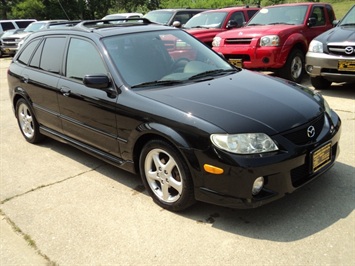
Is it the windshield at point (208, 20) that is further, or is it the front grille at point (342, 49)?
the windshield at point (208, 20)

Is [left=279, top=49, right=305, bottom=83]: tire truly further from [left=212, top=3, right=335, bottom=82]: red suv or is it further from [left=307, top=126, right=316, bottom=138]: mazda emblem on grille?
[left=307, top=126, right=316, bottom=138]: mazda emblem on grille

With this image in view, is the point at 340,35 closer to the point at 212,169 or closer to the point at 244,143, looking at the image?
the point at 244,143

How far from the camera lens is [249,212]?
3369mm

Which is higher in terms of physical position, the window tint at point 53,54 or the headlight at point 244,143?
the window tint at point 53,54

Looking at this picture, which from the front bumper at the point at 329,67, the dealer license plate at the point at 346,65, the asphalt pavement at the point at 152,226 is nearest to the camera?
the asphalt pavement at the point at 152,226

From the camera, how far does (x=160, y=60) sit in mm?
4027

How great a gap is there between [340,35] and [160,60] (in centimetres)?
Result: 421

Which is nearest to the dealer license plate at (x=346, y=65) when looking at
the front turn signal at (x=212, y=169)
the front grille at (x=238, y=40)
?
the front grille at (x=238, y=40)

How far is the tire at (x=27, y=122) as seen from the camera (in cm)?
538

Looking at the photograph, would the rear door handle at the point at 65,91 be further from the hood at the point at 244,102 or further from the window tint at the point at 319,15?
the window tint at the point at 319,15

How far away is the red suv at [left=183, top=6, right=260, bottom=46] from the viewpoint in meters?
10.2

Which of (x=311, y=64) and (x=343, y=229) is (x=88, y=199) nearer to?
(x=343, y=229)

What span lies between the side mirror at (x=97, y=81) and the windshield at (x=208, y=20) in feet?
24.3

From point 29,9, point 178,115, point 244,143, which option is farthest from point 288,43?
point 29,9
